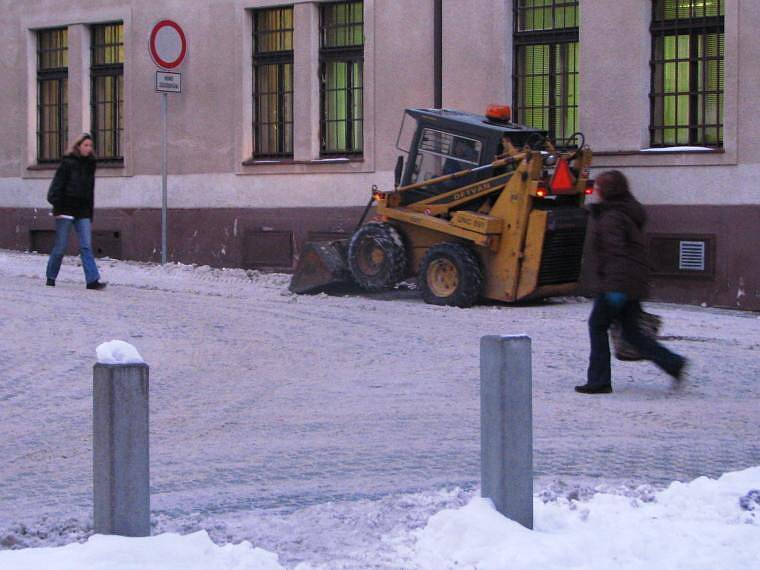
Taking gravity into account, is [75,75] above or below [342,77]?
above

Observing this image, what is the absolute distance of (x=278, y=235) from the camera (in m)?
20.2

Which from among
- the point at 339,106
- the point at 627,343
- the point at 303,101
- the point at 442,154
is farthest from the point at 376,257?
the point at 627,343

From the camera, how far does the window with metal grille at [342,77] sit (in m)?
20.1

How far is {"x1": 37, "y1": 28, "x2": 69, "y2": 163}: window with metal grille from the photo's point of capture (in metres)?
23.9

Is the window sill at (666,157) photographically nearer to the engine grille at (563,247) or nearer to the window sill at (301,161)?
the engine grille at (563,247)

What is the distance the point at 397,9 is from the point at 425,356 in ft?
28.5

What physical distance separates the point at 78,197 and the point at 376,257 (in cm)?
340

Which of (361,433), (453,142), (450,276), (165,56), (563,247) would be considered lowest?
(361,433)

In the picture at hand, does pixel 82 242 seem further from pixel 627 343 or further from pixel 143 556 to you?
pixel 143 556

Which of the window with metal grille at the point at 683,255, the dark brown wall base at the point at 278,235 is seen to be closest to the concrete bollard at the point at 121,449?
the dark brown wall base at the point at 278,235

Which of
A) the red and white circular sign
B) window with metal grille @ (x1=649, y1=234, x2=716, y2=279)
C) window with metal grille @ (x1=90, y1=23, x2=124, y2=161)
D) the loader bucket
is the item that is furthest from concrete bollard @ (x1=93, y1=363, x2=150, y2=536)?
window with metal grille @ (x1=90, y1=23, x2=124, y2=161)

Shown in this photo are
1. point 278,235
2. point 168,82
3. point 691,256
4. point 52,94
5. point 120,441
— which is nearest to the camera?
point 120,441

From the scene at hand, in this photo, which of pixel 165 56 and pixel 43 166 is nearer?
pixel 165 56

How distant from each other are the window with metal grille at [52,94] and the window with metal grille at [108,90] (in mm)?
678
